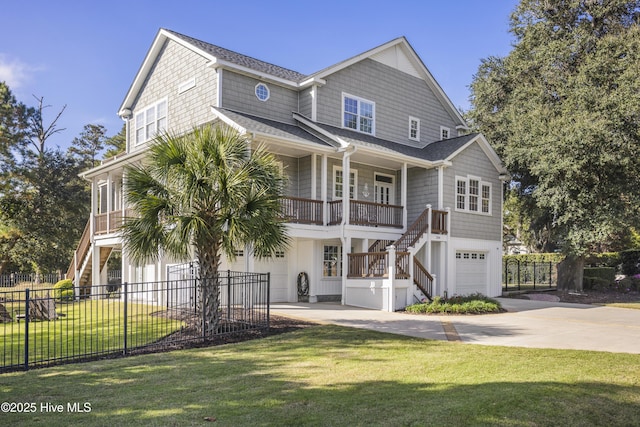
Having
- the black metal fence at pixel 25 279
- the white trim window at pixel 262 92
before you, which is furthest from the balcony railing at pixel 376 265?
the black metal fence at pixel 25 279

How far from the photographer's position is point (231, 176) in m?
11.4

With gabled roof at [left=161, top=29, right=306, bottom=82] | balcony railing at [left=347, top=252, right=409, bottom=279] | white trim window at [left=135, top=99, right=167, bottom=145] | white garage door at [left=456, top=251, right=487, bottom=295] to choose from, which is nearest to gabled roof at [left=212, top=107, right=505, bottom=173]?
gabled roof at [left=161, top=29, right=306, bottom=82]

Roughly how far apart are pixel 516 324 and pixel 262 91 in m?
12.5

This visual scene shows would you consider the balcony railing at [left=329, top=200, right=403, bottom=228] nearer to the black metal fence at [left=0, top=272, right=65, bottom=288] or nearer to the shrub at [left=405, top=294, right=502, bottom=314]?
the shrub at [left=405, top=294, right=502, bottom=314]

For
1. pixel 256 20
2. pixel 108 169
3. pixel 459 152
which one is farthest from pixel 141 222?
pixel 459 152

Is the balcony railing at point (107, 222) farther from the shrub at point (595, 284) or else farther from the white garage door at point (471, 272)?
the shrub at point (595, 284)

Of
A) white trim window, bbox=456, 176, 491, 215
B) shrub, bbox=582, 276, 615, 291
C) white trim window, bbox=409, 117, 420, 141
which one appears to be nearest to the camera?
white trim window, bbox=456, 176, 491, 215

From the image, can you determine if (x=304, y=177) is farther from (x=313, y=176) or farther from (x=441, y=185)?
(x=441, y=185)

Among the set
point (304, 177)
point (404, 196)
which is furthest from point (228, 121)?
point (404, 196)

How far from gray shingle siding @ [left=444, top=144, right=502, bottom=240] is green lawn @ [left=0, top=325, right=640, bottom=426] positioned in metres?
12.4

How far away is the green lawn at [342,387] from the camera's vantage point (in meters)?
5.70

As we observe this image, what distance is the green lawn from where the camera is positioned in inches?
225

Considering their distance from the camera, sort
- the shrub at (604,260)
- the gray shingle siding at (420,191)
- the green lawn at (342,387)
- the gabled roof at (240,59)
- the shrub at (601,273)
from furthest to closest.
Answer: the shrub at (604,260) < the shrub at (601,273) < the gray shingle siding at (420,191) < the gabled roof at (240,59) < the green lawn at (342,387)

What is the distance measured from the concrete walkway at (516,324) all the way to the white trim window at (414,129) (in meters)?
9.67
